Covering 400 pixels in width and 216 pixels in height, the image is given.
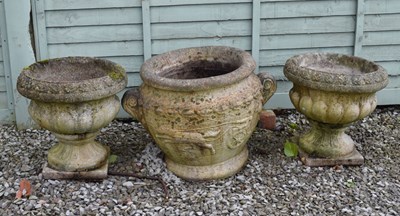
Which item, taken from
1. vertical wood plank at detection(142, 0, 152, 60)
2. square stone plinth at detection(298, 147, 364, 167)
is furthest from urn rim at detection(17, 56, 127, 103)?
square stone plinth at detection(298, 147, 364, 167)

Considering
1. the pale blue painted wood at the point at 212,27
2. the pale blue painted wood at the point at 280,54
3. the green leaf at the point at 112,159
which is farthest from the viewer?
the pale blue painted wood at the point at 280,54

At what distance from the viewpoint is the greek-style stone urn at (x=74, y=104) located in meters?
3.79

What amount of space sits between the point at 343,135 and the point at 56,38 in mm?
2305

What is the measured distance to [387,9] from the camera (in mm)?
4871

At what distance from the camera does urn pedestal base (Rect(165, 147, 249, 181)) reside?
411 cm

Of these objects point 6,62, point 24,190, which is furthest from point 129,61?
point 24,190

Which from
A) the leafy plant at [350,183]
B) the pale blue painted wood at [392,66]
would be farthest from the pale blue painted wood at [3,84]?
the pale blue painted wood at [392,66]

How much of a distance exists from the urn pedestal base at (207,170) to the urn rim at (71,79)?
2.24 ft

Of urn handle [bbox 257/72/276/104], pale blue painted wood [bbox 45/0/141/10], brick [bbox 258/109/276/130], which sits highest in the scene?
pale blue painted wood [bbox 45/0/141/10]

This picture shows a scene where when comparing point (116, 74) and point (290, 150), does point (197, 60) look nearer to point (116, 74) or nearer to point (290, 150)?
point (116, 74)

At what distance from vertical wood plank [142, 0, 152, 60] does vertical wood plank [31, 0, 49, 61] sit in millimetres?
763

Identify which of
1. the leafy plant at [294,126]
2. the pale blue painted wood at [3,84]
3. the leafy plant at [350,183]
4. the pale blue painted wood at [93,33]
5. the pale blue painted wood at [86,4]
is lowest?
the leafy plant at [350,183]

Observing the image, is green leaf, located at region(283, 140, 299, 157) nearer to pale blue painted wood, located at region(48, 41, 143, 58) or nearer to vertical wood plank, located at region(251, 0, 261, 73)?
vertical wood plank, located at region(251, 0, 261, 73)

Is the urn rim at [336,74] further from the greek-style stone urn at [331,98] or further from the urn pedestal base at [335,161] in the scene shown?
the urn pedestal base at [335,161]
